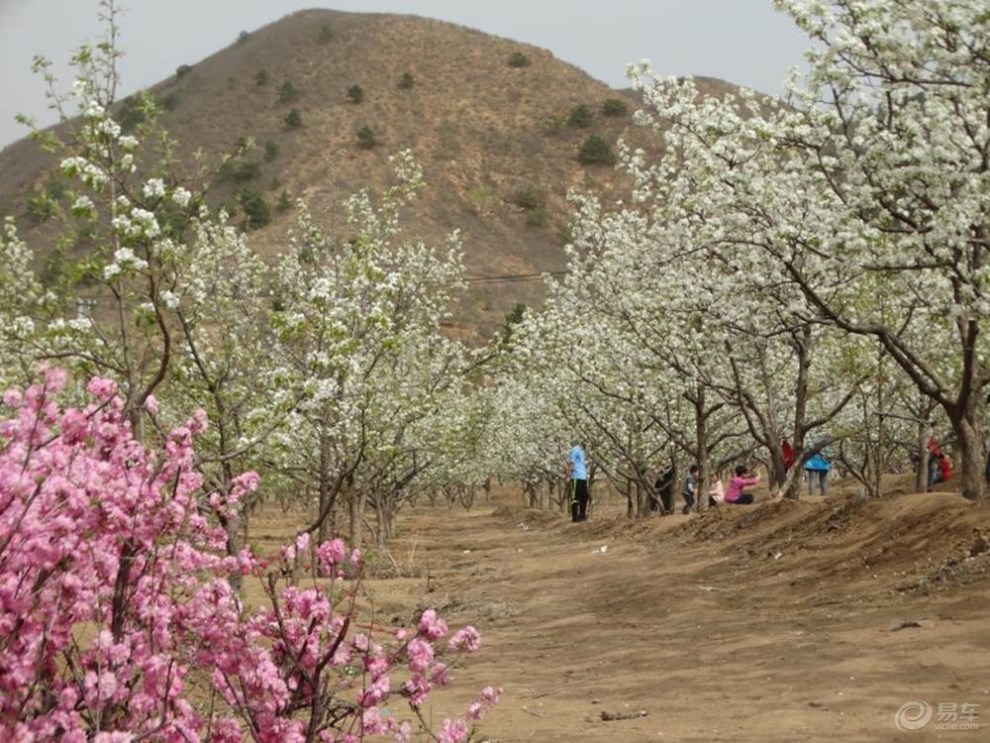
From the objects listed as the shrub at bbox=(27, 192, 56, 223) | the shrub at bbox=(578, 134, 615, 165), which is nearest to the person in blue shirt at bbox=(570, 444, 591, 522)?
the shrub at bbox=(27, 192, 56, 223)

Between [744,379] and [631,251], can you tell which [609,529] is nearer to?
[744,379]

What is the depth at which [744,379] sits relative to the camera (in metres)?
22.8

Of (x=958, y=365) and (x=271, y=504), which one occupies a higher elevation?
(x=958, y=365)

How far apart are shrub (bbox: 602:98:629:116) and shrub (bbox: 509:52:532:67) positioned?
31.4 feet

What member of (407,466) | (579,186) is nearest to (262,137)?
(579,186)

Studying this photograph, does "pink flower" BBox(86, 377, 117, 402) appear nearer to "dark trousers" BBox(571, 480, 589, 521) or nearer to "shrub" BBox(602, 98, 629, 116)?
"dark trousers" BBox(571, 480, 589, 521)

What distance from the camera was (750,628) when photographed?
37.2ft

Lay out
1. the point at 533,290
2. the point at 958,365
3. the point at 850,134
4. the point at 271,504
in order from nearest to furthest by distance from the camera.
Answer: the point at 850,134
the point at 958,365
the point at 271,504
the point at 533,290

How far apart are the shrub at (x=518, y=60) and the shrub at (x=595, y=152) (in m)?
15.0

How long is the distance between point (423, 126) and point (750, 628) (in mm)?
93534

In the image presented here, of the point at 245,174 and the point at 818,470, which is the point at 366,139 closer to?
the point at 245,174

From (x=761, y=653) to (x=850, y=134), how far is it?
4900 millimetres

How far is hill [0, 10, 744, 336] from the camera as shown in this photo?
8719cm

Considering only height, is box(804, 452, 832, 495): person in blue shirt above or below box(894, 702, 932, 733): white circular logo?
above
